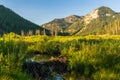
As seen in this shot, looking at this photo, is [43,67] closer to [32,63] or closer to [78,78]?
[32,63]

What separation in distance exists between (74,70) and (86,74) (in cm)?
70

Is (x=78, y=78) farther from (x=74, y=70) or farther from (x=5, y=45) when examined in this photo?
(x=5, y=45)

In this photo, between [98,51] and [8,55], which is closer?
[8,55]

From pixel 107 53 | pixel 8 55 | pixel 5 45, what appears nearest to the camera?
pixel 8 55

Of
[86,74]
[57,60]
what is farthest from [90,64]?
[57,60]

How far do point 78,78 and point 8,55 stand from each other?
3.09 meters

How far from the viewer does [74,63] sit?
1364 cm

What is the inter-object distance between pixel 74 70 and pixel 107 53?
1648mm

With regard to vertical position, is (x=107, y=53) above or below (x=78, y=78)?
above

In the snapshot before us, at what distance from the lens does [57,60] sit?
48.1 ft

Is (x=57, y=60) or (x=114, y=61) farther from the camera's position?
(x=57, y=60)

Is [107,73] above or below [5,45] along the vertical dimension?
below

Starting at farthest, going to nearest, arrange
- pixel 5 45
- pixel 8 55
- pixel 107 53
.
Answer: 1. pixel 107 53
2. pixel 5 45
3. pixel 8 55

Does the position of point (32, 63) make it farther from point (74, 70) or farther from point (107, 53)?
point (107, 53)
